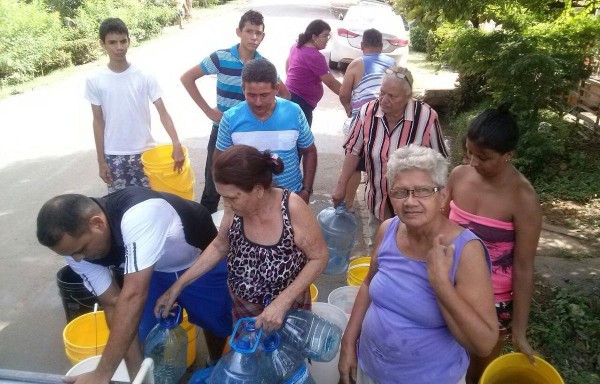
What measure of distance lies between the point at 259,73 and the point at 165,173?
4.90 ft

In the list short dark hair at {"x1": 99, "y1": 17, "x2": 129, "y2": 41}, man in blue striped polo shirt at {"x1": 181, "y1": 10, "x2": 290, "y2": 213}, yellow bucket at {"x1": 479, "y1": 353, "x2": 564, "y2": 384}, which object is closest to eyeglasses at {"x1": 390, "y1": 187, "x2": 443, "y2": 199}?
yellow bucket at {"x1": 479, "y1": 353, "x2": 564, "y2": 384}

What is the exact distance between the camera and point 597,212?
560cm

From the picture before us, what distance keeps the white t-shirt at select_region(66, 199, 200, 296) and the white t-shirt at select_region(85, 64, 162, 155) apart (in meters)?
1.88

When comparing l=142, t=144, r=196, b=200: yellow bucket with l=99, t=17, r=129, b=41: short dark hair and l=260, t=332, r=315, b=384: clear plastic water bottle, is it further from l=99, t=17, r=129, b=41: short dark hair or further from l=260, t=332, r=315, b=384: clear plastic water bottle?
l=260, t=332, r=315, b=384: clear plastic water bottle

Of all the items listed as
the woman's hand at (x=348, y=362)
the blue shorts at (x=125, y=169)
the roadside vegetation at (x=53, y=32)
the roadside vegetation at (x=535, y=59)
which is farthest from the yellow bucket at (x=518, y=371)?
the roadside vegetation at (x=53, y=32)

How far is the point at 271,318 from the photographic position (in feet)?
6.67

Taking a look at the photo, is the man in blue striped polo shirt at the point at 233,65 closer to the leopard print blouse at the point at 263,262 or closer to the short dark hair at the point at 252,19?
the short dark hair at the point at 252,19

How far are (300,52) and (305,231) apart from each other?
3.80 metres

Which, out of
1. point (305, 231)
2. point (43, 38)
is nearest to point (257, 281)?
point (305, 231)

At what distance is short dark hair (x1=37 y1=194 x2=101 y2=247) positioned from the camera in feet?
6.47

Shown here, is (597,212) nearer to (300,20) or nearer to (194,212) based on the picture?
(194,212)

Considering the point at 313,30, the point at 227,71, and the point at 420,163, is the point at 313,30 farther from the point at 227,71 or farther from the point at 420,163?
the point at 420,163

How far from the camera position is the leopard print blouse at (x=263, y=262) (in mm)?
2268

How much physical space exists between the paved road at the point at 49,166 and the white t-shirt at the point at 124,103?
1495mm
